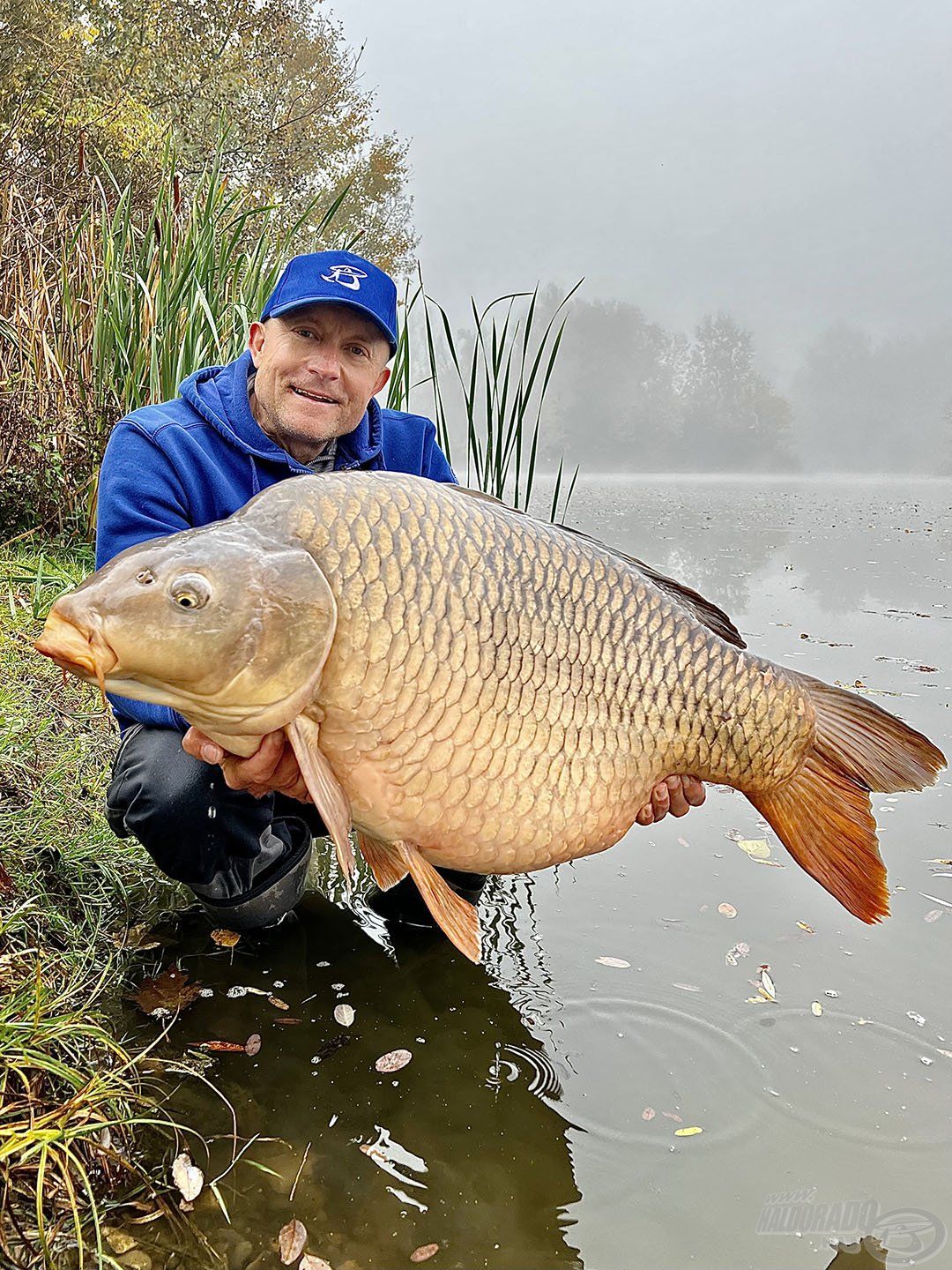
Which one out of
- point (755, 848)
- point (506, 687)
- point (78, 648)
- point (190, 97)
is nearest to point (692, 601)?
point (506, 687)

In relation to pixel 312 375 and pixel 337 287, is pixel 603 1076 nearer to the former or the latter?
pixel 312 375

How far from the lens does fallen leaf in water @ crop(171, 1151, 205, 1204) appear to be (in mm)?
1271

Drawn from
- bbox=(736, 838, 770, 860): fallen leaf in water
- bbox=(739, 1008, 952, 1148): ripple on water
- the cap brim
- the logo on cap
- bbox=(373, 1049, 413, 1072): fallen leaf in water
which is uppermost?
the logo on cap

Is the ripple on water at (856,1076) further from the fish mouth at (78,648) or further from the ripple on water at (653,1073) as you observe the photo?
the fish mouth at (78,648)

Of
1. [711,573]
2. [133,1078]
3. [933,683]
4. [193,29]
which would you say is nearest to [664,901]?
[133,1078]

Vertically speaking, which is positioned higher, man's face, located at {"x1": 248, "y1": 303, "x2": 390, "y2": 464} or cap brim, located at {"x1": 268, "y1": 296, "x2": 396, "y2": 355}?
cap brim, located at {"x1": 268, "y1": 296, "x2": 396, "y2": 355}

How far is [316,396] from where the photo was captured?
1984mm

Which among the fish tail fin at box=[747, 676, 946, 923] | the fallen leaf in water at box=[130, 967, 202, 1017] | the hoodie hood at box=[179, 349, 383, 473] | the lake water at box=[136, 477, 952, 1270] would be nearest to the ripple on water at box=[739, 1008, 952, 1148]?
the lake water at box=[136, 477, 952, 1270]

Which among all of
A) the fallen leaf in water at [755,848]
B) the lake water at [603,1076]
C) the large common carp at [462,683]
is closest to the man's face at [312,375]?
the large common carp at [462,683]

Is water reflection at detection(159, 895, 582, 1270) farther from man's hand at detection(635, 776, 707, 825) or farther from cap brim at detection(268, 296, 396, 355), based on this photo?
cap brim at detection(268, 296, 396, 355)

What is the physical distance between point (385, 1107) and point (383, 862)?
0.36 meters

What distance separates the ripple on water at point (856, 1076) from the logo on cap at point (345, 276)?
60.2 inches

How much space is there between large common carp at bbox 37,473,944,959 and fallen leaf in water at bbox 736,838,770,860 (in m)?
1.03

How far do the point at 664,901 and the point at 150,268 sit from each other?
291 centimetres
